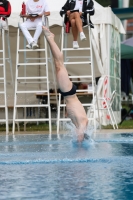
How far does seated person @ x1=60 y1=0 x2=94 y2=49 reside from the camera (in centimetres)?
1320

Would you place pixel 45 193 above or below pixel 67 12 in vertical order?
below

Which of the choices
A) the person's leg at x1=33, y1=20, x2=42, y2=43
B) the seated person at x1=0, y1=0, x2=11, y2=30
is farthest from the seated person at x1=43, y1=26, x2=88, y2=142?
the seated person at x1=0, y1=0, x2=11, y2=30

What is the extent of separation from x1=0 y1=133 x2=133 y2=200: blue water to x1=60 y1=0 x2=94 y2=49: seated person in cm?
527

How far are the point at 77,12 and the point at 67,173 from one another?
26.1ft

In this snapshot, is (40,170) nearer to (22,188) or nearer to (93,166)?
(93,166)

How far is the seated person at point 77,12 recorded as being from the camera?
13.2 meters

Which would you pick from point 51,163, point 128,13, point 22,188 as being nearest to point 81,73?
point 128,13

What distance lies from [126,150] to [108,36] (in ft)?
28.9

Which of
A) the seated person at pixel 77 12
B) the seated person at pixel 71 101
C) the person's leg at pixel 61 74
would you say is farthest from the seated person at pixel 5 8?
the seated person at pixel 71 101

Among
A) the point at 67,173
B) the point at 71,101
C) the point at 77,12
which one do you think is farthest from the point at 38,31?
the point at 67,173

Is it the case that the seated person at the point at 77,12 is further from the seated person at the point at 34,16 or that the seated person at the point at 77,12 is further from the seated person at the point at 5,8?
the seated person at the point at 5,8

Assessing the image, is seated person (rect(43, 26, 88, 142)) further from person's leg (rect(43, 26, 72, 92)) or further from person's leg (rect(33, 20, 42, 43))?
person's leg (rect(33, 20, 42, 43))

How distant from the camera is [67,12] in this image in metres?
13.4

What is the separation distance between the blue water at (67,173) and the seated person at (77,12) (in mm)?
5269
